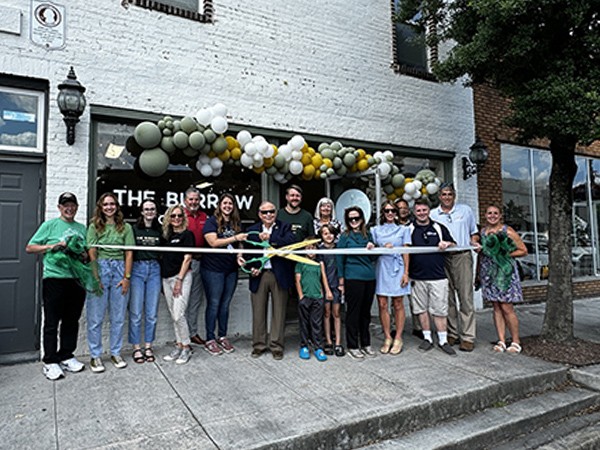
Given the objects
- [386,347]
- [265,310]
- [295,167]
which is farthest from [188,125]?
[386,347]

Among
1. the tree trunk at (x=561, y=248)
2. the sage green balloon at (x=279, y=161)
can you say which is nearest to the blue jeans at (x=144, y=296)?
the sage green balloon at (x=279, y=161)

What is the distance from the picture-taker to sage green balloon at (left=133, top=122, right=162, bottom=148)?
4.78m

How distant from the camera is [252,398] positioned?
3621 millimetres

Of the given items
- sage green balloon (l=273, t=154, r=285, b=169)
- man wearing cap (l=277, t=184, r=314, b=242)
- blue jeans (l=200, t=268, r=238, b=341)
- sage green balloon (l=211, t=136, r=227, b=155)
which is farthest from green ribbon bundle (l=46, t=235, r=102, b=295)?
sage green balloon (l=273, t=154, r=285, b=169)

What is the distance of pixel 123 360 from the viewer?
4559 mm

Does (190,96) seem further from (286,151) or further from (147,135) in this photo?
(286,151)

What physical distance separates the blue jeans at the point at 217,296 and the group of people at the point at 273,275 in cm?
1

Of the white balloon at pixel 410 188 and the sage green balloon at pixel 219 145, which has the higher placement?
the sage green balloon at pixel 219 145

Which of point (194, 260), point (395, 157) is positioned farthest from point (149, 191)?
point (395, 157)

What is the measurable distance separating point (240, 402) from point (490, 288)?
10.9 ft

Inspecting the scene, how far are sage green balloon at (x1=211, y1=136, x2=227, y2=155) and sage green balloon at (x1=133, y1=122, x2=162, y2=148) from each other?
662 millimetres

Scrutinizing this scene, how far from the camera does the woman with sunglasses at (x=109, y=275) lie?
4285 mm

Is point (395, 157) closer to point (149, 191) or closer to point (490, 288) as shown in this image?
point (490, 288)

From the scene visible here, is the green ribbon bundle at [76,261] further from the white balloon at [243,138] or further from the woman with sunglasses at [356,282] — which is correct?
the woman with sunglasses at [356,282]
